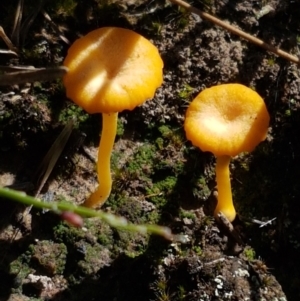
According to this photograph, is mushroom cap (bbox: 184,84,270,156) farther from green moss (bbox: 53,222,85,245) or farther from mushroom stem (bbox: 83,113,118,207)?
green moss (bbox: 53,222,85,245)

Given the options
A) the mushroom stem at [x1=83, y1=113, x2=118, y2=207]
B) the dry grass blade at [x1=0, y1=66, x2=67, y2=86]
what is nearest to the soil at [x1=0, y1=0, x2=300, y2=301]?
the mushroom stem at [x1=83, y1=113, x2=118, y2=207]

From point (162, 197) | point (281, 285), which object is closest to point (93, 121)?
point (162, 197)

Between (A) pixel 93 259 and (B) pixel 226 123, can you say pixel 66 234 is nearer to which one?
(A) pixel 93 259

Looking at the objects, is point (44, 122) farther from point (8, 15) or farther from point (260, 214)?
point (260, 214)

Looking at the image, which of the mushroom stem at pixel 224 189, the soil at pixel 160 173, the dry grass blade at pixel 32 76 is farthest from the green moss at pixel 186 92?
the dry grass blade at pixel 32 76

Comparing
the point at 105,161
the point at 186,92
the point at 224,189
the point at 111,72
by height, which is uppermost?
the point at 111,72

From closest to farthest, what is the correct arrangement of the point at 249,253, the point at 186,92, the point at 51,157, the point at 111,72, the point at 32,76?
the point at 32,76
the point at 111,72
the point at 51,157
the point at 249,253
the point at 186,92

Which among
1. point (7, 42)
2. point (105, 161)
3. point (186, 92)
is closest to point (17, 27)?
point (7, 42)
